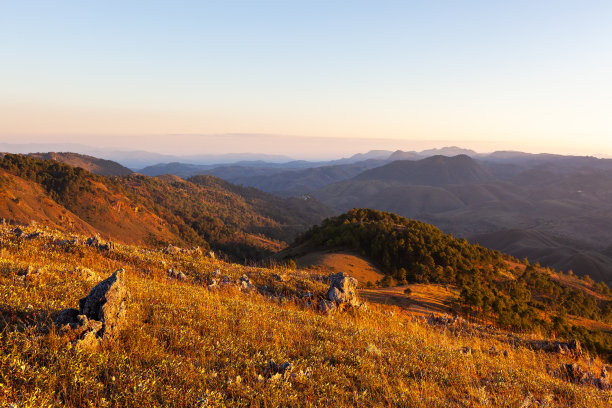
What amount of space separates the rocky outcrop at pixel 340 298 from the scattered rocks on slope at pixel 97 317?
277 inches

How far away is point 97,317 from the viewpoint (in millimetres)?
5695

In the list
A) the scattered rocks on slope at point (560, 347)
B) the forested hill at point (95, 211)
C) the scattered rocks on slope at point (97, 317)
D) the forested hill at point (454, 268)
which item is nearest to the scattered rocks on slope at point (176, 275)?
the scattered rocks on slope at point (97, 317)

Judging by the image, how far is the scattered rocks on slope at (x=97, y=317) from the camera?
16.7ft

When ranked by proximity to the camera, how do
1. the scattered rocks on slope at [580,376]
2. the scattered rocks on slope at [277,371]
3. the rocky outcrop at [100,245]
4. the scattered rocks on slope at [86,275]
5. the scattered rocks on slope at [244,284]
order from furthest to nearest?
the rocky outcrop at [100,245]
the scattered rocks on slope at [244,284]
the scattered rocks on slope at [86,275]
the scattered rocks on slope at [580,376]
the scattered rocks on slope at [277,371]

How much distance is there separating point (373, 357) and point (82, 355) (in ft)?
18.7

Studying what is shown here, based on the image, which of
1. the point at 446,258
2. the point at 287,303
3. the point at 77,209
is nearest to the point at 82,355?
the point at 287,303

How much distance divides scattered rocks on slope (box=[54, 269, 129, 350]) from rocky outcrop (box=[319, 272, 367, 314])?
7.03m

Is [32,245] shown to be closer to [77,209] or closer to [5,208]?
[5,208]

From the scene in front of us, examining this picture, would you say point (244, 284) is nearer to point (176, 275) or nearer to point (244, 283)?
point (244, 283)

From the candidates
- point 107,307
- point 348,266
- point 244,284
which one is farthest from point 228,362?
point 348,266

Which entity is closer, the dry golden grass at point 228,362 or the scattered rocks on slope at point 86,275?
the dry golden grass at point 228,362

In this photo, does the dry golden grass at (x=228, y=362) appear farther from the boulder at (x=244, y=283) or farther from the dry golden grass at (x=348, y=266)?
the dry golden grass at (x=348, y=266)

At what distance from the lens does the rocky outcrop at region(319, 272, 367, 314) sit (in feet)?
36.8

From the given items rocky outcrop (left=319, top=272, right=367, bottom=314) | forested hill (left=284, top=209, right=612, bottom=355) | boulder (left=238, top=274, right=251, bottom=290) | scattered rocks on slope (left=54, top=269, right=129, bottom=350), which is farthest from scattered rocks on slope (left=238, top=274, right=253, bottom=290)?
forested hill (left=284, top=209, right=612, bottom=355)
